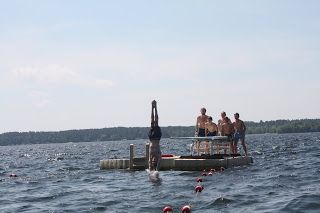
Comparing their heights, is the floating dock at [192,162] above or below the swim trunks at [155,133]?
below

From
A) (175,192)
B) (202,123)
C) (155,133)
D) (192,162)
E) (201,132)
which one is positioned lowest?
(175,192)

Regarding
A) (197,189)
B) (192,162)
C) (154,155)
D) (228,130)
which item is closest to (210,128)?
(228,130)

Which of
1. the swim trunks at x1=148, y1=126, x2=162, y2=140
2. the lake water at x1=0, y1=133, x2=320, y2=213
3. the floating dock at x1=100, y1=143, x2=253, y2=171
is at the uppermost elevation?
the swim trunks at x1=148, y1=126, x2=162, y2=140

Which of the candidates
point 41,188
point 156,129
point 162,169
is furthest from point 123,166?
point 41,188

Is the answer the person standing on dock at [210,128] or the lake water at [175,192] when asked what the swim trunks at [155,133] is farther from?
the person standing on dock at [210,128]

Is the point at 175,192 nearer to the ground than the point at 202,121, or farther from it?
nearer to the ground

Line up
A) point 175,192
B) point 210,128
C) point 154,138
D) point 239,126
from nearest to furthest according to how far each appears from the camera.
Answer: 1. point 175,192
2. point 154,138
3. point 210,128
4. point 239,126

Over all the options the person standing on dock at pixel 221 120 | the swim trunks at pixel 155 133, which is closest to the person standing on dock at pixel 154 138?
the swim trunks at pixel 155 133

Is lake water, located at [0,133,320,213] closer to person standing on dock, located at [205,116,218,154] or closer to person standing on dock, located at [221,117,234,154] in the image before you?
person standing on dock, located at [221,117,234,154]

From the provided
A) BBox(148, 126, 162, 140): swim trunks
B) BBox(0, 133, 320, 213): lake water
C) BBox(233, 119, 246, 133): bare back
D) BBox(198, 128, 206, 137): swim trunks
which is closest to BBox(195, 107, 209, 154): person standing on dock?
BBox(198, 128, 206, 137): swim trunks

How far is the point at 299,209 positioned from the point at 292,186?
3986mm

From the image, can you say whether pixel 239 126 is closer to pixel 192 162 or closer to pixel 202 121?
pixel 202 121

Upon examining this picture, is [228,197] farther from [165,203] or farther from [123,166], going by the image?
[123,166]

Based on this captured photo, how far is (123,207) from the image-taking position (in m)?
14.5
